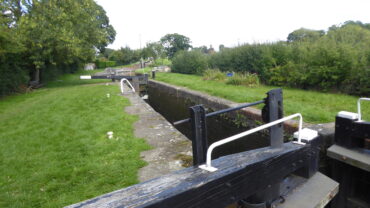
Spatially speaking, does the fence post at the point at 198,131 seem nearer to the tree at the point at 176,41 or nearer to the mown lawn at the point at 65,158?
the mown lawn at the point at 65,158

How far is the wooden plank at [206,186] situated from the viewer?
905 mm

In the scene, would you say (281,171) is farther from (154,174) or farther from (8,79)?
(8,79)

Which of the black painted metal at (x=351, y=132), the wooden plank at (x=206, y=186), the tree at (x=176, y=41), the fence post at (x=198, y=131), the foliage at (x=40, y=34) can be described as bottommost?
the black painted metal at (x=351, y=132)

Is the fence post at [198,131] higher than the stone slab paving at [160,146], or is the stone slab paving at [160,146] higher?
the fence post at [198,131]

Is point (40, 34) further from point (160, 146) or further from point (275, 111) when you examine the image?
point (275, 111)

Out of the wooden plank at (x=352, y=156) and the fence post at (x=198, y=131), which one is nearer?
the fence post at (x=198, y=131)

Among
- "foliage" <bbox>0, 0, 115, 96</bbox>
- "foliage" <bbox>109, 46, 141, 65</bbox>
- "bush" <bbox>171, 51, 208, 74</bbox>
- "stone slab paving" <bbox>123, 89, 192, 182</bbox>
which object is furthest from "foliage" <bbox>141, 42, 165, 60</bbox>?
"stone slab paving" <bbox>123, 89, 192, 182</bbox>

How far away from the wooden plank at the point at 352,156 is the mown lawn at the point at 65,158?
7.57 feet

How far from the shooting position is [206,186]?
3.34 feet

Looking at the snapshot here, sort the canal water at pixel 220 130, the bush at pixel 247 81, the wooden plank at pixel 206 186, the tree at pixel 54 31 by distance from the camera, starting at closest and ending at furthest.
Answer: the wooden plank at pixel 206 186, the canal water at pixel 220 130, the bush at pixel 247 81, the tree at pixel 54 31

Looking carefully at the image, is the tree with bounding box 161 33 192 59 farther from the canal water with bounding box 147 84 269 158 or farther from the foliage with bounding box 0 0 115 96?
the canal water with bounding box 147 84 269 158

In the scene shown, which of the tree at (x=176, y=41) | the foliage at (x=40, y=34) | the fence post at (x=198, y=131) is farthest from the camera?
the tree at (x=176, y=41)

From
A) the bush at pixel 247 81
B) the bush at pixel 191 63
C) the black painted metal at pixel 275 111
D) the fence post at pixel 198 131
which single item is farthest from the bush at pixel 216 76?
the fence post at pixel 198 131

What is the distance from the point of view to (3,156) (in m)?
3.32
